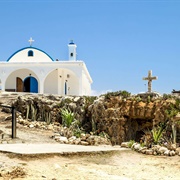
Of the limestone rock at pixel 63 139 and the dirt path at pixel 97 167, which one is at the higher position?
the limestone rock at pixel 63 139

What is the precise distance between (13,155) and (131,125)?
1052 cm

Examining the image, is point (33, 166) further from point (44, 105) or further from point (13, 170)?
point (44, 105)

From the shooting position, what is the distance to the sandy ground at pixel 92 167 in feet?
24.8

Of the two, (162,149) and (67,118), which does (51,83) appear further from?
(162,149)

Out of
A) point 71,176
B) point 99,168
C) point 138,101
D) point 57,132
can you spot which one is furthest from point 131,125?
point 71,176

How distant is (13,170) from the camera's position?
7426mm

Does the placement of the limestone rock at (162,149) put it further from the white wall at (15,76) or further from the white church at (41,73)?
the white wall at (15,76)

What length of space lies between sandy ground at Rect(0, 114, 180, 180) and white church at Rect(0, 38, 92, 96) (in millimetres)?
21168

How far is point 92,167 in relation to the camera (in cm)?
884

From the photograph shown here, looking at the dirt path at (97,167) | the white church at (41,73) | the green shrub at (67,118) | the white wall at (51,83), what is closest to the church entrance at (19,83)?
the white church at (41,73)

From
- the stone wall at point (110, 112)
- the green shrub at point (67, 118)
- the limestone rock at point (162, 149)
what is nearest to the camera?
the limestone rock at point (162, 149)

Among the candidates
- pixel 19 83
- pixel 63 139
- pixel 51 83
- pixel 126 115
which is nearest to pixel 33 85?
pixel 19 83

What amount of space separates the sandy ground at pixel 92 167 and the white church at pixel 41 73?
2117 centimetres

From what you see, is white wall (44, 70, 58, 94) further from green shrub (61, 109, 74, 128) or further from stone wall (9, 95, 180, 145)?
green shrub (61, 109, 74, 128)
